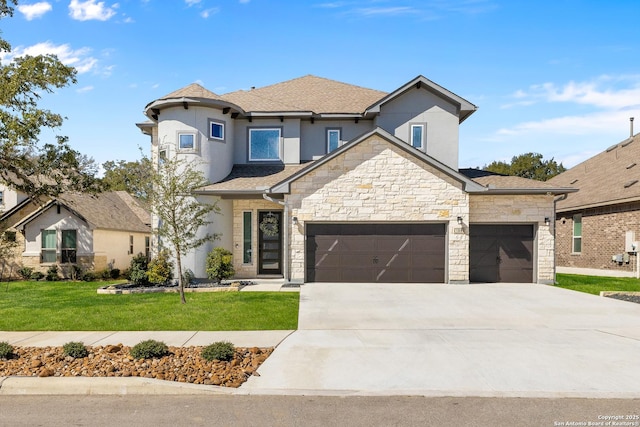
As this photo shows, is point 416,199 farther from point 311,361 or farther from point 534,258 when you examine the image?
point 311,361

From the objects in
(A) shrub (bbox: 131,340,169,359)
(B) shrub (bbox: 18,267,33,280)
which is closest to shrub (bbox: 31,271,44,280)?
(B) shrub (bbox: 18,267,33,280)

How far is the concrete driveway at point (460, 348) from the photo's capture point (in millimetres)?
5828

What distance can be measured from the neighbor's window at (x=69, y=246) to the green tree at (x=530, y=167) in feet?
164

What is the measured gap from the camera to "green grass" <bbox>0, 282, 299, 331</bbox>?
9.12 metres

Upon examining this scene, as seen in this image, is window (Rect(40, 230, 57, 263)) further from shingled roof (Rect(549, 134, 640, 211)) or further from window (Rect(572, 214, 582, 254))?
window (Rect(572, 214, 582, 254))

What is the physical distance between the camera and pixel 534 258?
16.4 meters

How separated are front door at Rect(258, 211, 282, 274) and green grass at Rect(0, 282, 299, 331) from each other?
437cm

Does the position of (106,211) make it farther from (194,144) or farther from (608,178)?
(608,178)

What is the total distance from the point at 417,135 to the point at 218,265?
10.1 m

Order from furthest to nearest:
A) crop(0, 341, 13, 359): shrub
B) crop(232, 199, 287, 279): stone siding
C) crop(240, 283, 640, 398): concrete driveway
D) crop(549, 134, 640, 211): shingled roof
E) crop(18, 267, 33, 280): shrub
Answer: crop(549, 134, 640, 211): shingled roof → crop(18, 267, 33, 280): shrub → crop(232, 199, 287, 279): stone siding → crop(0, 341, 13, 359): shrub → crop(240, 283, 640, 398): concrete driveway

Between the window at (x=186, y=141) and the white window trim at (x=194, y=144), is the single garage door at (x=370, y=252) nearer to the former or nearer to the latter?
the white window trim at (x=194, y=144)

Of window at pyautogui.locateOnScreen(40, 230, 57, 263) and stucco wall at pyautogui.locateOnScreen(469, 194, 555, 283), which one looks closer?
stucco wall at pyautogui.locateOnScreen(469, 194, 555, 283)

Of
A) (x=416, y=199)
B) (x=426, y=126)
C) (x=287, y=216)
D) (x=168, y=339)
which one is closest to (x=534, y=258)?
(x=416, y=199)

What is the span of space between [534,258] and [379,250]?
614 cm
